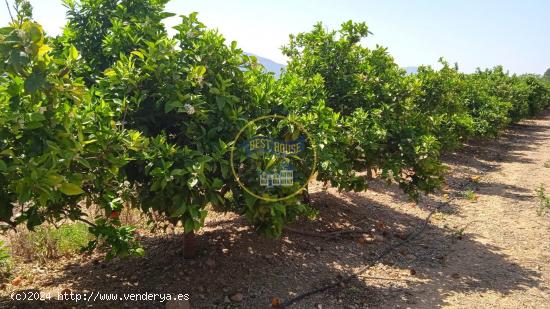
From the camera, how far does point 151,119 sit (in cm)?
343

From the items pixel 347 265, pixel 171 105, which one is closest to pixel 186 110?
pixel 171 105

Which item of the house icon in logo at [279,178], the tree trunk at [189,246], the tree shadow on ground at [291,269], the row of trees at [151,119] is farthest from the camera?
the tree trunk at [189,246]

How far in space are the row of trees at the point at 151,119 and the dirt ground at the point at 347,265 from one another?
69 centimetres

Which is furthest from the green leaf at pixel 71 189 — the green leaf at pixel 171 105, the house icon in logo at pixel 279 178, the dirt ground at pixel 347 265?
the dirt ground at pixel 347 265

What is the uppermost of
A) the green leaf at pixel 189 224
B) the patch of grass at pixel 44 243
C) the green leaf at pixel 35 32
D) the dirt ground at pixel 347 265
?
the green leaf at pixel 35 32

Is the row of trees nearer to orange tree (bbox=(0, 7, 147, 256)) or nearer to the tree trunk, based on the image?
orange tree (bbox=(0, 7, 147, 256))

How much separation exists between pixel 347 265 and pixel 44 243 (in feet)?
11.4

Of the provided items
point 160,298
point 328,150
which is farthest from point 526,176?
point 160,298

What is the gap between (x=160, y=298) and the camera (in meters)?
3.74

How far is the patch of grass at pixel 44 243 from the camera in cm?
461

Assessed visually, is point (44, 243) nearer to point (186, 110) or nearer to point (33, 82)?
point (186, 110)

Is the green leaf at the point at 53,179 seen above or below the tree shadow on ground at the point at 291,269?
above

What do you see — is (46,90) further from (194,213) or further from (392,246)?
(392,246)

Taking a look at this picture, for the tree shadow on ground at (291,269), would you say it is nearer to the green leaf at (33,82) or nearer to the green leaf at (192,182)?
the green leaf at (192,182)
